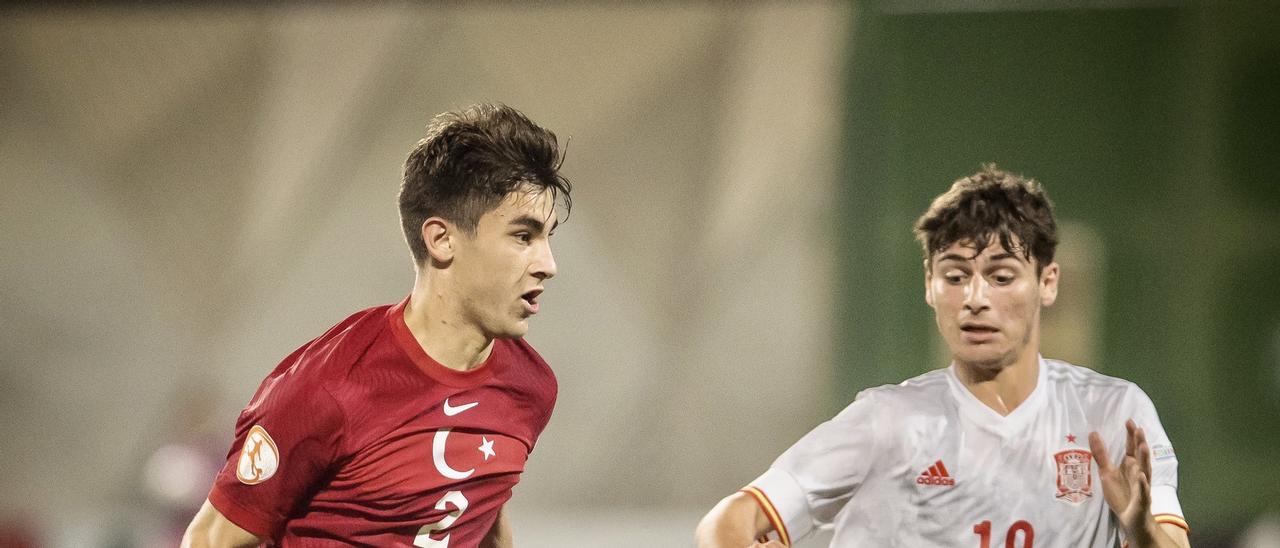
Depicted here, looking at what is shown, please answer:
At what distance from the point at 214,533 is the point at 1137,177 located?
8.12m

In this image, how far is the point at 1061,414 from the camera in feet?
10.4

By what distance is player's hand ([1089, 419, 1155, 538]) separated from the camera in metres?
2.79

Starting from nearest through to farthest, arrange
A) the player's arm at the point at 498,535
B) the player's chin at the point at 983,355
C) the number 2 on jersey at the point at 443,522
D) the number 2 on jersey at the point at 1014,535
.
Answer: the number 2 on jersey at the point at 443,522
the number 2 on jersey at the point at 1014,535
the player's chin at the point at 983,355
the player's arm at the point at 498,535

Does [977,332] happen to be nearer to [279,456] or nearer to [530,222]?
[530,222]

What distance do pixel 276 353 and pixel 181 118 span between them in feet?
7.47

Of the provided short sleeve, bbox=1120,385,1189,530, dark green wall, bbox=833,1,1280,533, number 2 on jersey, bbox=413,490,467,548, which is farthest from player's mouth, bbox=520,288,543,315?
dark green wall, bbox=833,1,1280,533

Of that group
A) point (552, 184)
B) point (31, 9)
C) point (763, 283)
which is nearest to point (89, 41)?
point (31, 9)

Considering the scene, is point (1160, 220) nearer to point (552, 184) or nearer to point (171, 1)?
point (552, 184)

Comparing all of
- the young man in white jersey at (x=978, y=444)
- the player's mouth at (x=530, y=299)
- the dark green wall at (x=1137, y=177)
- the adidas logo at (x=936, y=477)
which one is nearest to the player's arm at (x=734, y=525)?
the young man in white jersey at (x=978, y=444)

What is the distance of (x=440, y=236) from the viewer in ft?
9.89

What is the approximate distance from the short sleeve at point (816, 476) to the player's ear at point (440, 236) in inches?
34.6

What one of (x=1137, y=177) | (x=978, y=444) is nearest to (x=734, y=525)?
(x=978, y=444)

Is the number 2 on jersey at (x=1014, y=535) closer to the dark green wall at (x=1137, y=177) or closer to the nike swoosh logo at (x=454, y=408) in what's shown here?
the nike swoosh logo at (x=454, y=408)

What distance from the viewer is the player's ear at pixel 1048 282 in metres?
3.20
